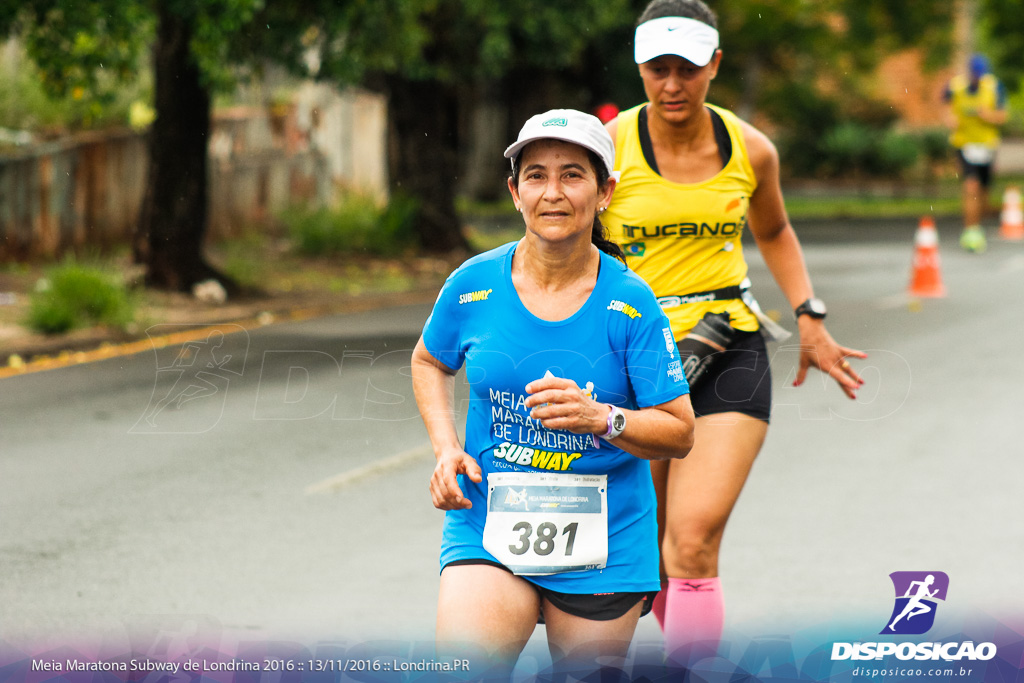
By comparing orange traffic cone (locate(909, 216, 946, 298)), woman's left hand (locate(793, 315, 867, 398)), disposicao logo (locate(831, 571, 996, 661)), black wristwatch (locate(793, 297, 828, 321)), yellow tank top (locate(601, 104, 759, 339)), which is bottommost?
disposicao logo (locate(831, 571, 996, 661))

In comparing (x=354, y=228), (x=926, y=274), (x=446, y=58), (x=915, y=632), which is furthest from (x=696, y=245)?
(x=446, y=58)

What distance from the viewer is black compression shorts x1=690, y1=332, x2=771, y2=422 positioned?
13.9ft

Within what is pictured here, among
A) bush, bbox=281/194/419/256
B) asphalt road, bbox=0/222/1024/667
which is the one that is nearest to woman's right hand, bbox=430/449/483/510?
asphalt road, bbox=0/222/1024/667

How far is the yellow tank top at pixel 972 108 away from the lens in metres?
18.2

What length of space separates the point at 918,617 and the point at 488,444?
2059 mm

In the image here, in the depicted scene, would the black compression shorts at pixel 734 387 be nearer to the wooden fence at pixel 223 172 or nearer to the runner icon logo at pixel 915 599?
the runner icon logo at pixel 915 599

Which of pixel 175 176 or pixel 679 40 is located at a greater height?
pixel 175 176

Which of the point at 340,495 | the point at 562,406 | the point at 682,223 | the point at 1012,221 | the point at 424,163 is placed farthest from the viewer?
the point at 1012,221

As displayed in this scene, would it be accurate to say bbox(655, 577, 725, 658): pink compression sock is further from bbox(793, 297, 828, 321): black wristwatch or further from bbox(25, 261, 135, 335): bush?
bbox(25, 261, 135, 335): bush

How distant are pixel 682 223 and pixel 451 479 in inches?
56.2

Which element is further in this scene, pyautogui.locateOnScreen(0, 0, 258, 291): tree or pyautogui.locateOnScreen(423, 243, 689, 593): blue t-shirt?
pyautogui.locateOnScreen(0, 0, 258, 291): tree

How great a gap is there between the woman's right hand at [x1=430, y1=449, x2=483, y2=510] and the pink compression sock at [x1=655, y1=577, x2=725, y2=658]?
47.4 inches

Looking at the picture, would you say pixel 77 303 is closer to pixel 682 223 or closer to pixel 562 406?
pixel 682 223

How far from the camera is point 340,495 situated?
22.7 ft
